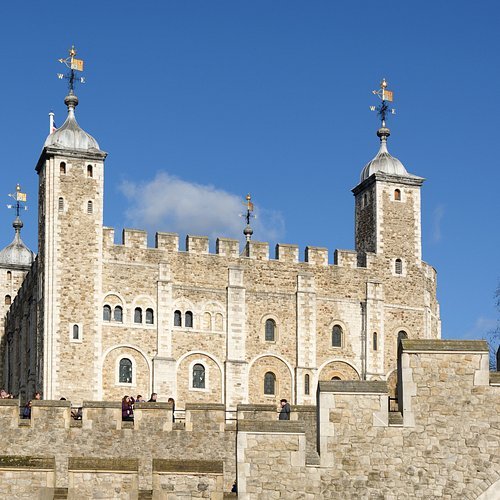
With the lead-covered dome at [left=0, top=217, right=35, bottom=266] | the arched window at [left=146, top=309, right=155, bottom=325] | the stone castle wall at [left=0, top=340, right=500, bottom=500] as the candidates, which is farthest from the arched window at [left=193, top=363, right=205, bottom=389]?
the stone castle wall at [left=0, top=340, right=500, bottom=500]

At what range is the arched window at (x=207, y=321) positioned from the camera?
2527 inches

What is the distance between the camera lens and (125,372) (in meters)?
62.0

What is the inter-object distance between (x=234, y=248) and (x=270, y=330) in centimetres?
405

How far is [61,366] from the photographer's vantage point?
60219mm

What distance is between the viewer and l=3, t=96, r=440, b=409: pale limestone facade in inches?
2422

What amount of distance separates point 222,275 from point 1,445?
33.9 metres

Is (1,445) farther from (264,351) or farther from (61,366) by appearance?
(264,351)

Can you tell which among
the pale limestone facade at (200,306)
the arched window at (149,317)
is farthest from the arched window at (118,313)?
the arched window at (149,317)

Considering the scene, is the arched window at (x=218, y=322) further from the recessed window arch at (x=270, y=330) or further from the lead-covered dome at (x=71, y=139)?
the lead-covered dome at (x=71, y=139)

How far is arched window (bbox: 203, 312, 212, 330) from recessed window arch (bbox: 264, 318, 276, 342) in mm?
2728

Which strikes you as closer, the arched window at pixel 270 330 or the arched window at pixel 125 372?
the arched window at pixel 125 372

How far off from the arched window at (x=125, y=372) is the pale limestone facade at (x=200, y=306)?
2.0 inches

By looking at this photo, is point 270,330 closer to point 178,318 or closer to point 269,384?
point 269,384

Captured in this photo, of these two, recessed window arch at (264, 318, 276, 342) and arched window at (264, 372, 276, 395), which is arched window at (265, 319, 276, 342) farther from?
arched window at (264, 372, 276, 395)
